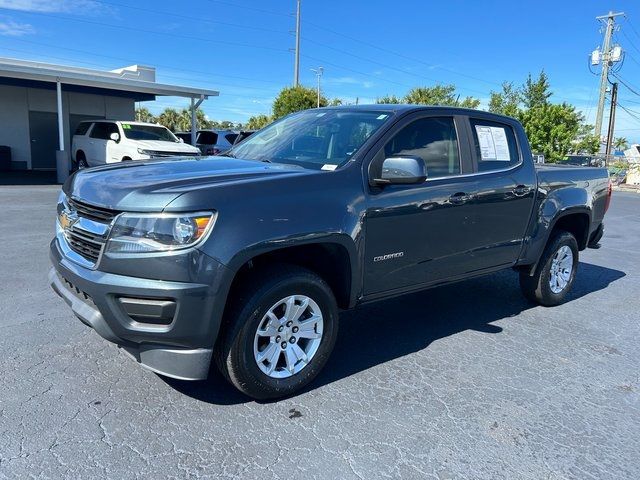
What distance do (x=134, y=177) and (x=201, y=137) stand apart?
18214 millimetres

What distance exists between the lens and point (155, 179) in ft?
10.2

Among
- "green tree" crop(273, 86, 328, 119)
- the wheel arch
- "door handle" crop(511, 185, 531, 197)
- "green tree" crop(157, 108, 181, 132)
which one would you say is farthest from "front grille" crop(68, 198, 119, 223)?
"green tree" crop(157, 108, 181, 132)

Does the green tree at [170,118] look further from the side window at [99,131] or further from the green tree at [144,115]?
the side window at [99,131]

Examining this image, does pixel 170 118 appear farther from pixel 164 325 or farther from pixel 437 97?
pixel 164 325

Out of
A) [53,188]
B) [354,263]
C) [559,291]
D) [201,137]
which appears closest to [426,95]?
[201,137]

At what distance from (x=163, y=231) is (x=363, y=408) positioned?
1645 millimetres

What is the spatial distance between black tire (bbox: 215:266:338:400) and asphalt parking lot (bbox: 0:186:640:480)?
148 mm

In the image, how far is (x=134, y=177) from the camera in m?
3.21

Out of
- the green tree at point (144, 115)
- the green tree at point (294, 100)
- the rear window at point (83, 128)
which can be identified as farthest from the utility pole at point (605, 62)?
the green tree at point (144, 115)

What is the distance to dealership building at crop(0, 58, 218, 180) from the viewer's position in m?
18.6

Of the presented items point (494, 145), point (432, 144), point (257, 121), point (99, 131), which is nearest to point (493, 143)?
point (494, 145)

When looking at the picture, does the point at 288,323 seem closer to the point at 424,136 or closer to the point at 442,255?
the point at 442,255

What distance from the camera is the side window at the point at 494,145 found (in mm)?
4531

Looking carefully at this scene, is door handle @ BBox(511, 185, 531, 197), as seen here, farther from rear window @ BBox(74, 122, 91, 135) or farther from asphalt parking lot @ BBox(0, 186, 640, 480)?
rear window @ BBox(74, 122, 91, 135)
